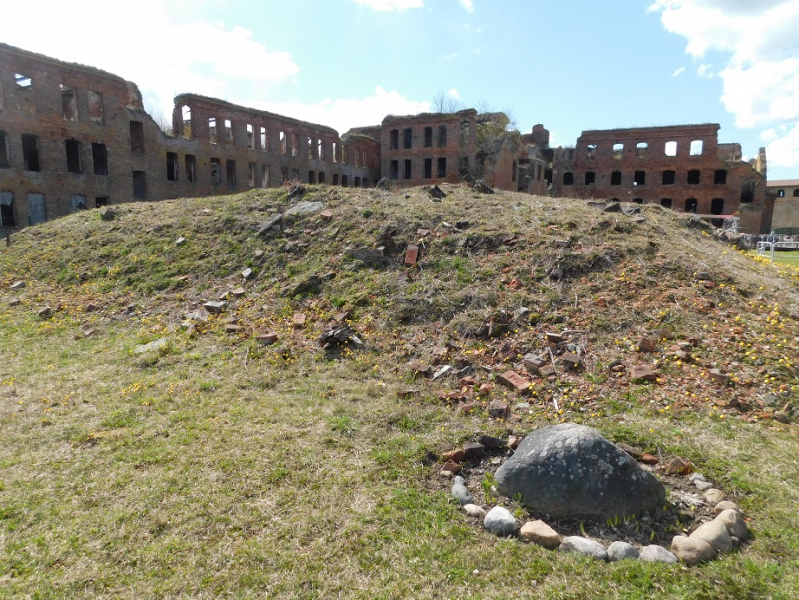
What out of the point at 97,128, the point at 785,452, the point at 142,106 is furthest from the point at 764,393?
the point at 142,106

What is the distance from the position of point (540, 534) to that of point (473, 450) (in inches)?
45.4

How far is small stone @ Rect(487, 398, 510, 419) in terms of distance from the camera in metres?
5.40

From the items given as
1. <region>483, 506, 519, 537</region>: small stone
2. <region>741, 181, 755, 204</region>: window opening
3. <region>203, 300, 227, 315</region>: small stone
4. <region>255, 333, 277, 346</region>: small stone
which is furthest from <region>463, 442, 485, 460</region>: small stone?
<region>741, 181, 755, 204</region>: window opening

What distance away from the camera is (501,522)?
11.8 feet

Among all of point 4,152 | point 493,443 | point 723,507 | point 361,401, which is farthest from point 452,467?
point 4,152

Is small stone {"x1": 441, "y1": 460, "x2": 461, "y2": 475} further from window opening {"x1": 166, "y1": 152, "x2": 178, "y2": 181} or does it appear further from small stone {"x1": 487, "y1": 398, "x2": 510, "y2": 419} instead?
window opening {"x1": 166, "y1": 152, "x2": 178, "y2": 181}

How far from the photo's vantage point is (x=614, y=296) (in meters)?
7.45

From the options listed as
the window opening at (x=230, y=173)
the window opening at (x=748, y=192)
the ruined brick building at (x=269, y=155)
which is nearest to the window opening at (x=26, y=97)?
the ruined brick building at (x=269, y=155)

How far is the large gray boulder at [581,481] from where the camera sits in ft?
12.0

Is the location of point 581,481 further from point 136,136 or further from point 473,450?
point 136,136

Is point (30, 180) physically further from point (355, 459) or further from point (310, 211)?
point (355, 459)

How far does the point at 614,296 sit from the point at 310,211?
7549mm

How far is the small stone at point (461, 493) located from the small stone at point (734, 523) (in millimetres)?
1762

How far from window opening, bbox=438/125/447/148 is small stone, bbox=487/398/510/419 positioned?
3208cm
